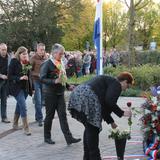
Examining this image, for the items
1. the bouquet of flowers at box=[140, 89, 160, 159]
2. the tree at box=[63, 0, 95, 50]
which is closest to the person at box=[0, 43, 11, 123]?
the bouquet of flowers at box=[140, 89, 160, 159]

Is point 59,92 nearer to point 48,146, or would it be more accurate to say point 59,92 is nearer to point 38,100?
point 48,146

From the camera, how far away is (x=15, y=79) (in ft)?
28.1

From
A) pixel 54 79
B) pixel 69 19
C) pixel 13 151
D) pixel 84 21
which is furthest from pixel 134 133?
pixel 84 21

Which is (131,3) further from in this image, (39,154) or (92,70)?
(39,154)

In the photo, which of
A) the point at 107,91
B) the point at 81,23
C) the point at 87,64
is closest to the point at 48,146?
the point at 107,91

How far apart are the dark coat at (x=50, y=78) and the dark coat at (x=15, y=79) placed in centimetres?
88

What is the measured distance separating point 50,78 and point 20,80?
0.93m

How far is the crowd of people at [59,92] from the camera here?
5816 millimetres

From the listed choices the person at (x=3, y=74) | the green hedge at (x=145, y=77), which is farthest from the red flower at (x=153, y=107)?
the green hedge at (x=145, y=77)

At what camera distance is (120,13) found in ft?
190

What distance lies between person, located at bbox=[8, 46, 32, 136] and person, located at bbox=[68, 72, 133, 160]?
2.76 m

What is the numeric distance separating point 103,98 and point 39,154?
1865 mm

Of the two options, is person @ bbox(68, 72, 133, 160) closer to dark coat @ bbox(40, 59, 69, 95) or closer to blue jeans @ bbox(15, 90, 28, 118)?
dark coat @ bbox(40, 59, 69, 95)

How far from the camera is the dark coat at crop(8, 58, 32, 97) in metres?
8.56
